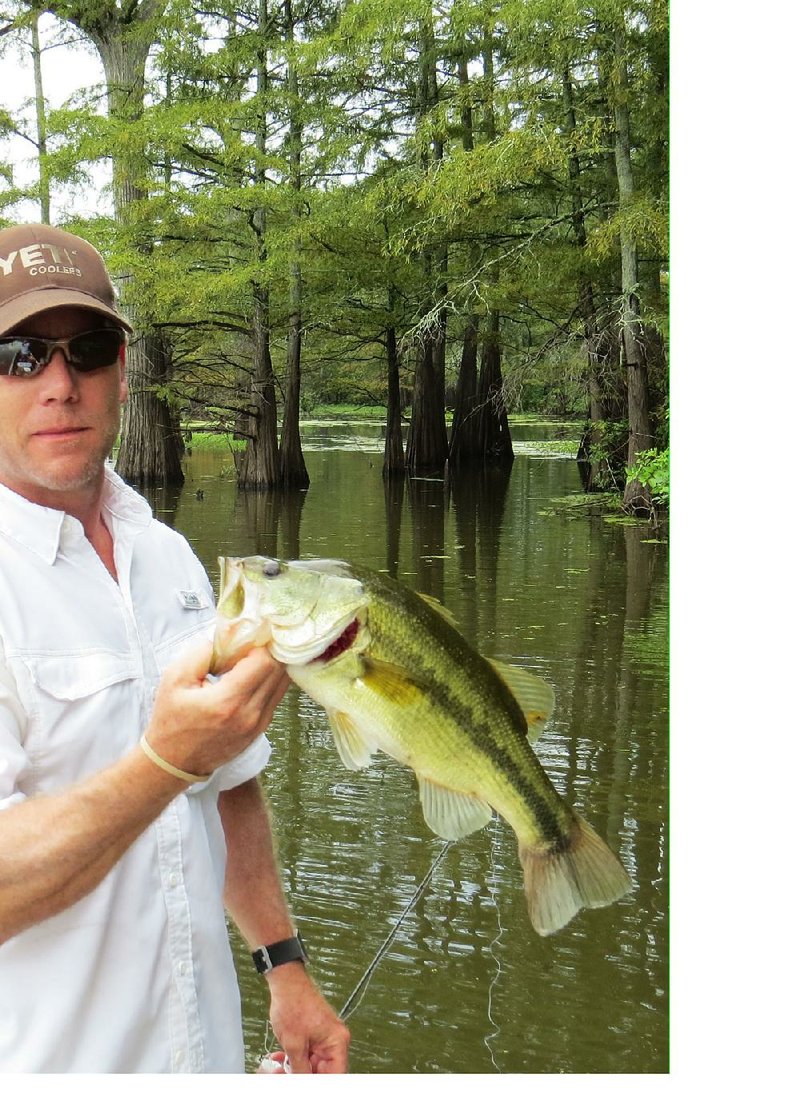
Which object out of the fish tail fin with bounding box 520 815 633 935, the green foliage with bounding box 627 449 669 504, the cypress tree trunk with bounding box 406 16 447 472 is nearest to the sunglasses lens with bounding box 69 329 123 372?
the fish tail fin with bounding box 520 815 633 935

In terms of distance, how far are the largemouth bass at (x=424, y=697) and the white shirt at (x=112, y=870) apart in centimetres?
34

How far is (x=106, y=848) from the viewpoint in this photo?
5.08 feet

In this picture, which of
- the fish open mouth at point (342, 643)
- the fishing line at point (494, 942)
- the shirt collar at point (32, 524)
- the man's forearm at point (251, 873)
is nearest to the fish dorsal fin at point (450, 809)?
the fish open mouth at point (342, 643)

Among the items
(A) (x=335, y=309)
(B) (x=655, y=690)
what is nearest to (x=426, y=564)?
(B) (x=655, y=690)

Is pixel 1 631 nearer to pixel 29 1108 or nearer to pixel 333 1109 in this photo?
pixel 29 1108

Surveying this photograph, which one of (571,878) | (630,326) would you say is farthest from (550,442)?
(571,878)

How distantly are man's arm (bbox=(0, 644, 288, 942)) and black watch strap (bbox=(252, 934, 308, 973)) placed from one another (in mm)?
633

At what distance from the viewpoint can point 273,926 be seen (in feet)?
6.97

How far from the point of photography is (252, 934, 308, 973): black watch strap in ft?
6.91

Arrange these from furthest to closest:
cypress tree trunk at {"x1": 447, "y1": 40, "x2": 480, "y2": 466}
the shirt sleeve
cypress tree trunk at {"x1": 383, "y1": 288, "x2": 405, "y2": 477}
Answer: cypress tree trunk at {"x1": 447, "y1": 40, "x2": 480, "y2": 466} < cypress tree trunk at {"x1": 383, "y1": 288, "x2": 405, "y2": 477} < the shirt sleeve

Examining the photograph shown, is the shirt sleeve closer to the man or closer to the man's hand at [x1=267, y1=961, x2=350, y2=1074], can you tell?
the man

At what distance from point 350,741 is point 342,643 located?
154 mm

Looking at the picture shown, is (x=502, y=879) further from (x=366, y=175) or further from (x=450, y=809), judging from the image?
(x=366, y=175)
